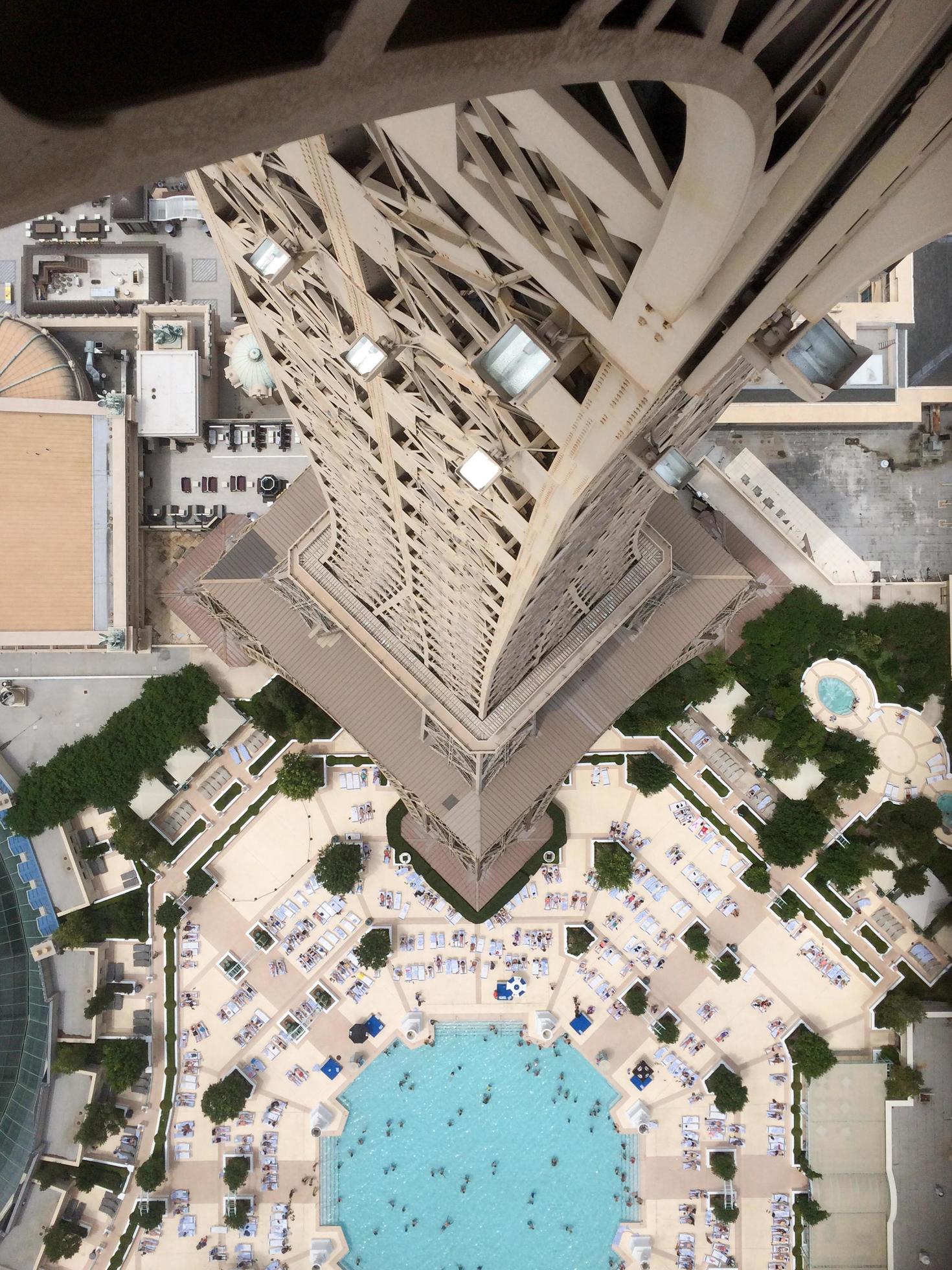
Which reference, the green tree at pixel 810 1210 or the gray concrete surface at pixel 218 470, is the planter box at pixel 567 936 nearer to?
the green tree at pixel 810 1210

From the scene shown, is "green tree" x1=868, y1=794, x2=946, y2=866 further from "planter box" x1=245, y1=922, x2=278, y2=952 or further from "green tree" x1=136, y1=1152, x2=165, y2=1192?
"green tree" x1=136, y1=1152, x2=165, y2=1192

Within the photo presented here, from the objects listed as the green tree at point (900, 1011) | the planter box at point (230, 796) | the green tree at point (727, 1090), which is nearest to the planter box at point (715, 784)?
the green tree at point (900, 1011)

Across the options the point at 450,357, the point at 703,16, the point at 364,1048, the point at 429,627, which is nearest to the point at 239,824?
the point at 364,1048

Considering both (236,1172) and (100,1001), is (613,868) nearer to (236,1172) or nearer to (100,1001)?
(236,1172)

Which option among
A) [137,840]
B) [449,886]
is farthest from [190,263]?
[449,886]

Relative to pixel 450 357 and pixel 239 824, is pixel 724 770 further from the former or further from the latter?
pixel 450 357

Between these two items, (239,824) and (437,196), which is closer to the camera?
(437,196)
